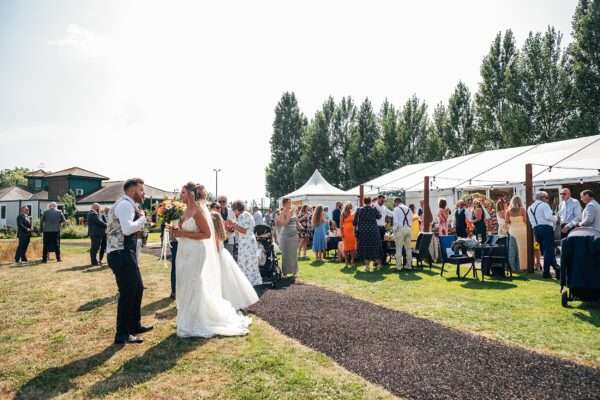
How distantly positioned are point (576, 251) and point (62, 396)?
7294mm

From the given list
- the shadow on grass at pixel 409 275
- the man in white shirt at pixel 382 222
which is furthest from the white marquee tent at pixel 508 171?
the shadow on grass at pixel 409 275

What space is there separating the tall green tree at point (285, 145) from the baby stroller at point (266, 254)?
39.7 metres

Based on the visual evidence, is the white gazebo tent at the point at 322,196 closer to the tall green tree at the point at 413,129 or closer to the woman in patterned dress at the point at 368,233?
the woman in patterned dress at the point at 368,233

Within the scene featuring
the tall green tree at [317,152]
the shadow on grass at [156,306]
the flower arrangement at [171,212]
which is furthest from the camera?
the tall green tree at [317,152]

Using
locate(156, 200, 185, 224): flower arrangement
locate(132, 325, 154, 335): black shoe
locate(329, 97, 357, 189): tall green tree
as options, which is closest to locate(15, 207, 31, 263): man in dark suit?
locate(156, 200, 185, 224): flower arrangement

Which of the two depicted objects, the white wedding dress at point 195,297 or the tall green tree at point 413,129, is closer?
the white wedding dress at point 195,297

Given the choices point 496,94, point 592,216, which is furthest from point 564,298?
point 496,94

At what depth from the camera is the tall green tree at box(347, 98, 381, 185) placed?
42.4 metres

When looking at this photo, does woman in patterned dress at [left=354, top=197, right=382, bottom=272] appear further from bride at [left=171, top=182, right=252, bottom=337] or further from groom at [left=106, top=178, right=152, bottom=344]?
groom at [left=106, top=178, right=152, bottom=344]

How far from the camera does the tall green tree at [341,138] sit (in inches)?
1820

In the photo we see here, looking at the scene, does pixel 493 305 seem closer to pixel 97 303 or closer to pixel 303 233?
pixel 97 303

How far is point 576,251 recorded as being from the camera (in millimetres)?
6383

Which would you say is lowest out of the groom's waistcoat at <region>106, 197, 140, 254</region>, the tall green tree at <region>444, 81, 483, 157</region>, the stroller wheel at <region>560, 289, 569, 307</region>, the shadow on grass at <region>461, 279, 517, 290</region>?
the shadow on grass at <region>461, 279, 517, 290</region>

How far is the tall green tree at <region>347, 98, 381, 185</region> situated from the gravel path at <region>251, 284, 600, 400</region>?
37.1 m
